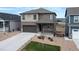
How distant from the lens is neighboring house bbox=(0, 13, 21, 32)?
350 cm

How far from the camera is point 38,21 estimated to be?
11.6ft

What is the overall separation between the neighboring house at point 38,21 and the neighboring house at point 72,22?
0.28 metres

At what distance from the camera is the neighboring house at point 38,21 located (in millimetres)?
3488

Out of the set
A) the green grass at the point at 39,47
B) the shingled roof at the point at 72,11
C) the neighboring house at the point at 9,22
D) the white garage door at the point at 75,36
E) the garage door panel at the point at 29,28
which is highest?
the shingled roof at the point at 72,11

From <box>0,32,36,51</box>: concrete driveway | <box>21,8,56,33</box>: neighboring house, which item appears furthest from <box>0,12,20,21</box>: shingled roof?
<box>0,32,36,51</box>: concrete driveway

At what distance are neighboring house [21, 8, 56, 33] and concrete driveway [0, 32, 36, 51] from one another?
13cm

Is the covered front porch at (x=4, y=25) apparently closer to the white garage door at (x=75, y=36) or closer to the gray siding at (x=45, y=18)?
the gray siding at (x=45, y=18)

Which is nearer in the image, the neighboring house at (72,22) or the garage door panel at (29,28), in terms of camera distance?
the neighboring house at (72,22)

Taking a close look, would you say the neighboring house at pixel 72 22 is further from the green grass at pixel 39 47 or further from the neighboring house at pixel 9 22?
the neighboring house at pixel 9 22

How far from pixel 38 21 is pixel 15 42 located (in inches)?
24.8

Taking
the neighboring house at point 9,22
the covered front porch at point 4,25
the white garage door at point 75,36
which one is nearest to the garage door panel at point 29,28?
the neighboring house at point 9,22

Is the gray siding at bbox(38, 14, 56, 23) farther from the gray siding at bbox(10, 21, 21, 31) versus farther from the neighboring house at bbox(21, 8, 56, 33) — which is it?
the gray siding at bbox(10, 21, 21, 31)

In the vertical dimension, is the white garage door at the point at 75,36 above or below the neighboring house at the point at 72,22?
below
